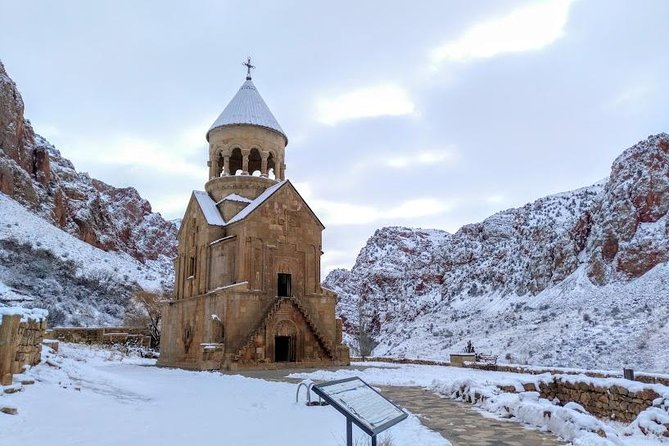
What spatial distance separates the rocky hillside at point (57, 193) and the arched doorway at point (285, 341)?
142 feet

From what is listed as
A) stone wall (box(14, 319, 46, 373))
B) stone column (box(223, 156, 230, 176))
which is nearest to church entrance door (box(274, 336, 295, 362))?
stone column (box(223, 156, 230, 176))

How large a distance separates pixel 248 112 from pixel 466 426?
20506 millimetres

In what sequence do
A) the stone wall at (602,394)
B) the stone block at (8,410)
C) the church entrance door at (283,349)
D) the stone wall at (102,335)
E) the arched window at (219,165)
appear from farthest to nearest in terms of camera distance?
the stone wall at (102,335) → the arched window at (219,165) → the church entrance door at (283,349) → the stone wall at (602,394) → the stone block at (8,410)

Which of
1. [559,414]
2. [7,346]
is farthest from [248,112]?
[559,414]

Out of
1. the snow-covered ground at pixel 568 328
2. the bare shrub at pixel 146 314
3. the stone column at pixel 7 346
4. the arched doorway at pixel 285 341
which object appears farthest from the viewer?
the bare shrub at pixel 146 314

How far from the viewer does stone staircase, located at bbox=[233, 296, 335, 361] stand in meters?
19.3

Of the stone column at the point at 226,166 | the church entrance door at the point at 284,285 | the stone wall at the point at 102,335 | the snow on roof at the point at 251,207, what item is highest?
the stone column at the point at 226,166

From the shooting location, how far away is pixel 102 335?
3142 cm

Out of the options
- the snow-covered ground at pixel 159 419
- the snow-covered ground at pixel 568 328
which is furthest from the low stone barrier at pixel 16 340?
the snow-covered ground at pixel 568 328

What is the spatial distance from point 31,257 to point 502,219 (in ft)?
158

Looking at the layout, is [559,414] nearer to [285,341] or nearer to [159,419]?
[159,419]

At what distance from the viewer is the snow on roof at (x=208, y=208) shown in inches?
908

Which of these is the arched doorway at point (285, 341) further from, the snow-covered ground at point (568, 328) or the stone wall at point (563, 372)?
the snow-covered ground at point (568, 328)

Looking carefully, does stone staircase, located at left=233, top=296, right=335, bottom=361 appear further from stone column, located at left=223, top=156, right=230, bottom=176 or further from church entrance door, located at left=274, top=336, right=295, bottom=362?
stone column, located at left=223, top=156, right=230, bottom=176
